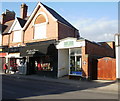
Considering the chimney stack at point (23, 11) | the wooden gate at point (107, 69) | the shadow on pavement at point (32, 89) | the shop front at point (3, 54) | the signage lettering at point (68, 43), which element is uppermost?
the chimney stack at point (23, 11)

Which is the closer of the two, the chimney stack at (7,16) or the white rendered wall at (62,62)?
the white rendered wall at (62,62)

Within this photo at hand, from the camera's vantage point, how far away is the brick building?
16375 millimetres

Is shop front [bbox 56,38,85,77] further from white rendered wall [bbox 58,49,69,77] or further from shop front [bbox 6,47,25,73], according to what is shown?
shop front [bbox 6,47,25,73]

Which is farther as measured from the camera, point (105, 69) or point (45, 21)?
point (45, 21)

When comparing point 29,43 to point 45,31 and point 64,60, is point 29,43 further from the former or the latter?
point 64,60

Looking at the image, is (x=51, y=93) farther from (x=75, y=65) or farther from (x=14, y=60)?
(x=14, y=60)

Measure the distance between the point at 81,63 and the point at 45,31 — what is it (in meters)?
7.36

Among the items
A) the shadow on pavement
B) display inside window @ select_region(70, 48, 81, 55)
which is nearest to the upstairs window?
display inside window @ select_region(70, 48, 81, 55)

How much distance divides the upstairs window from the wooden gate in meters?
8.88

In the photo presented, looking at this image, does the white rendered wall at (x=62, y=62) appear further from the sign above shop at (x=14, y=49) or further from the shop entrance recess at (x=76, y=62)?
the sign above shop at (x=14, y=49)

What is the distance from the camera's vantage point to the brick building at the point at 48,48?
1638 cm

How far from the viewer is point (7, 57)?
2350cm

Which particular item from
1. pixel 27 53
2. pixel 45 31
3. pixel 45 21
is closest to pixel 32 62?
pixel 27 53

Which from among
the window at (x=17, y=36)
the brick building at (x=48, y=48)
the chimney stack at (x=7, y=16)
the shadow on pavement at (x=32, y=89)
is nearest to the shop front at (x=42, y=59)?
the brick building at (x=48, y=48)
